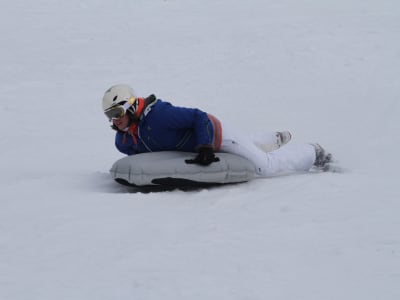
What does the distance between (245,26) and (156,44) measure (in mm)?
2008

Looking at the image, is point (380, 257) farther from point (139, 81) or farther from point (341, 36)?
point (341, 36)

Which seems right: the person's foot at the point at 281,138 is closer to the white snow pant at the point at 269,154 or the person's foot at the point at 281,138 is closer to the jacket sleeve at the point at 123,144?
the white snow pant at the point at 269,154

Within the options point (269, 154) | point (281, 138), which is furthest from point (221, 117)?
point (269, 154)

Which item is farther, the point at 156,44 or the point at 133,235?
the point at 156,44

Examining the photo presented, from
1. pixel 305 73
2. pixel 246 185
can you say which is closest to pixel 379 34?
pixel 305 73

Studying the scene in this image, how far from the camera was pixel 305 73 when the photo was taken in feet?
36.7

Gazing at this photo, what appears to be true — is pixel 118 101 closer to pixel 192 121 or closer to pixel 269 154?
pixel 192 121

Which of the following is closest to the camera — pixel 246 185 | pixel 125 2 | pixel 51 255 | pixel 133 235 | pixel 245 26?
pixel 51 255

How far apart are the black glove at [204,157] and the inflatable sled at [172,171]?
40 mm

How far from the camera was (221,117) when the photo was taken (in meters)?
9.73

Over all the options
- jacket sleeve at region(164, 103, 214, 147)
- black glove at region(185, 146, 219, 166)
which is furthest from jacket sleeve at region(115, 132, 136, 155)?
black glove at region(185, 146, 219, 166)

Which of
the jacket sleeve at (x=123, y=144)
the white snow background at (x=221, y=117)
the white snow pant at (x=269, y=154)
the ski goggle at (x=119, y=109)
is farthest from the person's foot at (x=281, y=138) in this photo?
A: the ski goggle at (x=119, y=109)

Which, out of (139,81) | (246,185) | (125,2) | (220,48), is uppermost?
(125,2)

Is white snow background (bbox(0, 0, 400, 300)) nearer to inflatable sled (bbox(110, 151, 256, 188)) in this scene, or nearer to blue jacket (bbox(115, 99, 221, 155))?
inflatable sled (bbox(110, 151, 256, 188))
